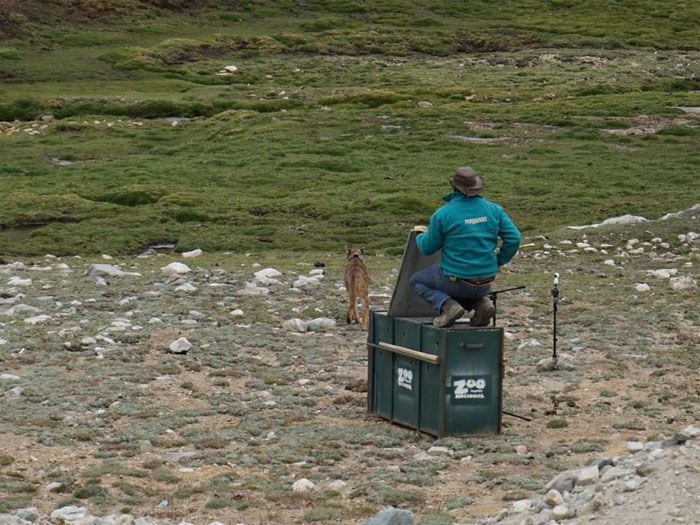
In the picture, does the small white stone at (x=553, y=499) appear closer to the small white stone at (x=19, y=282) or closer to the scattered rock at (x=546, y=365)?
the scattered rock at (x=546, y=365)

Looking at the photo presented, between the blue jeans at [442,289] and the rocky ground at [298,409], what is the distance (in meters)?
1.30

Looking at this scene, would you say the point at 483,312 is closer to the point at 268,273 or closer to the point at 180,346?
the point at 180,346

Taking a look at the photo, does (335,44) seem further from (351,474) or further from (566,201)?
(351,474)

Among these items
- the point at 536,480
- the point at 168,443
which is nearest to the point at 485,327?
the point at 536,480

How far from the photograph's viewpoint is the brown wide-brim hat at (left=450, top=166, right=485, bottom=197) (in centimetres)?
1381

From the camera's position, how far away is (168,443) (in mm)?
13703

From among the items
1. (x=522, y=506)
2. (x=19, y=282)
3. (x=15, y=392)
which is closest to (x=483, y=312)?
(x=522, y=506)

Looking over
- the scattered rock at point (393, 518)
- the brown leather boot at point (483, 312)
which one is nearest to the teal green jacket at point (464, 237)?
the brown leather boot at point (483, 312)

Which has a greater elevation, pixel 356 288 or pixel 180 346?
pixel 356 288

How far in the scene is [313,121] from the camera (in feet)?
177

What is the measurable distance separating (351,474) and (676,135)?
Result: 1572 inches

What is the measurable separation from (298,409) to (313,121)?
129 ft

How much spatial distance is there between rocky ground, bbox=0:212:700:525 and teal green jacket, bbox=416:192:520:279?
1.62 m

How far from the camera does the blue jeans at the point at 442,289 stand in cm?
1397
